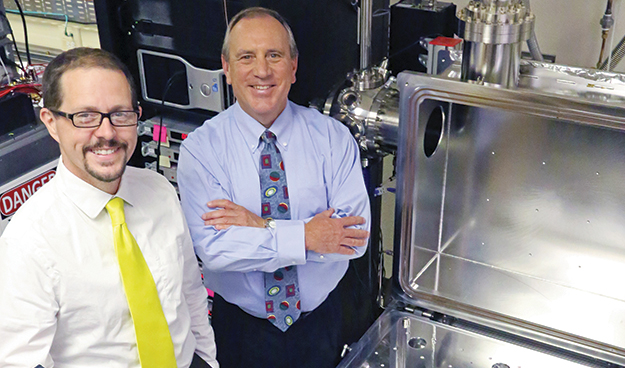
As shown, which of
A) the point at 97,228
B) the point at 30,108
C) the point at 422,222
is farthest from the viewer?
the point at 30,108

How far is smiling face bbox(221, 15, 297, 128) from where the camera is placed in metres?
1.66

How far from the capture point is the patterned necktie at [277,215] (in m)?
1.70

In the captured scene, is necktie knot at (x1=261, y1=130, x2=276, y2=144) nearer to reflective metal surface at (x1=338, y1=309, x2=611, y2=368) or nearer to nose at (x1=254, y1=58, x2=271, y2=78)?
nose at (x1=254, y1=58, x2=271, y2=78)

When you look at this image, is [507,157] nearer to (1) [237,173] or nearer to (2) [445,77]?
(2) [445,77]

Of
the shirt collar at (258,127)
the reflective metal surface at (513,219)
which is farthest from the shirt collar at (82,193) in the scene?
the reflective metal surface at (513,219)

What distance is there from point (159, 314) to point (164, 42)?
91 cm

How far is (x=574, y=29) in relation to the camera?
2.06m

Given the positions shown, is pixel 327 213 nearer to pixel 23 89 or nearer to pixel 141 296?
pixel 141 296

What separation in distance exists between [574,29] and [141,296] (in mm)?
1526

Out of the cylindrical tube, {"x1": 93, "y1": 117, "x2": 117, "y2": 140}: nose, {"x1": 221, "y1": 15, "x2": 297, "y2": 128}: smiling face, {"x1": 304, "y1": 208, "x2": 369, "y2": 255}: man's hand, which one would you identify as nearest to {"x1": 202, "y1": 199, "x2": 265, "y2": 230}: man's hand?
{"x1": 304, "y1": 208, "x2": 369, "y2": 255}: man's hand

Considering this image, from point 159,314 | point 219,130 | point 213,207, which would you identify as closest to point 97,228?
point 159,314

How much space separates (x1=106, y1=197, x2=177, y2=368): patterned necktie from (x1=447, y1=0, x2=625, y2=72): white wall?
1.41 metres

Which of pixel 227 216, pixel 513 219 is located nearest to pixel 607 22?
pixel 513 219

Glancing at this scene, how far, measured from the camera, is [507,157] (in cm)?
167
